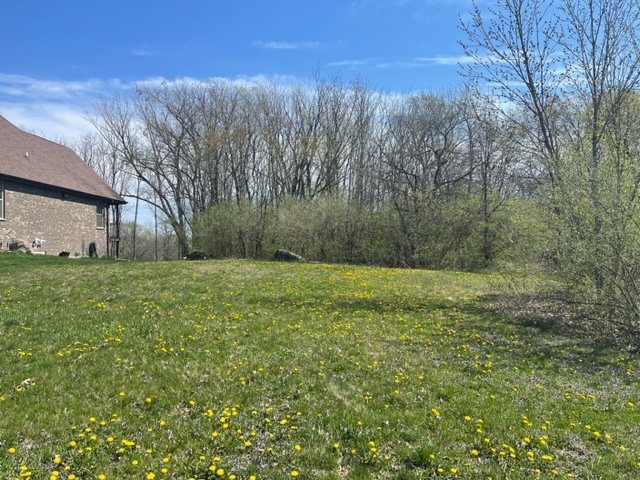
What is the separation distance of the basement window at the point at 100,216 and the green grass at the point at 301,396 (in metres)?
22.4

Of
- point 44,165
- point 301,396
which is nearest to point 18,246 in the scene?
point 44,165

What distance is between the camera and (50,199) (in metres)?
24.5

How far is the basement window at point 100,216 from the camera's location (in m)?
28.9

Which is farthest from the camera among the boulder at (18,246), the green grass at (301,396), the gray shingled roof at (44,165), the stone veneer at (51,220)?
the gray shingled roof at (44,165)

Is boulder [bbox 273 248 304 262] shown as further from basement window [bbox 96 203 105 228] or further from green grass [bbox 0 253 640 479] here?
basement window [bbox 96 203 105 228]

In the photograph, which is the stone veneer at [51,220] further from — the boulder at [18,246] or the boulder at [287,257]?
the boulder at [287,257]

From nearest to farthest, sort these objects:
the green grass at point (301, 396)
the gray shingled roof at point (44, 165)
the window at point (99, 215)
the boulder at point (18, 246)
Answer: the green grass at point (301, 396), the boulder at point (18, 246), the gray shingled roof at point (44, 165), the window at point (99, 215)

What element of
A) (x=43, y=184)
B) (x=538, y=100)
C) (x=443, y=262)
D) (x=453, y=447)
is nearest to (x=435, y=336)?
(x=453, y=447)

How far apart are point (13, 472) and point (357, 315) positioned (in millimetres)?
6320

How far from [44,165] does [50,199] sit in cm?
260

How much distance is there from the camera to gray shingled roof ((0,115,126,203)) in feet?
74.8

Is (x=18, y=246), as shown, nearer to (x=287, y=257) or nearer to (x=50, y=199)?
(x=50, y=199)

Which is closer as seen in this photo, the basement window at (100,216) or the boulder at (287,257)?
the boulder at (287,257)

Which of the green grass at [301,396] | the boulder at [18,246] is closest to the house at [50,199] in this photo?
the boulder at [18,246]
